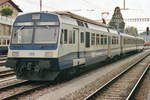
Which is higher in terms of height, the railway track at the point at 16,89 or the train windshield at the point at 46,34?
the train windshield at the point at 46,34

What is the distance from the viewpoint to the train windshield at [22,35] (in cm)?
1038

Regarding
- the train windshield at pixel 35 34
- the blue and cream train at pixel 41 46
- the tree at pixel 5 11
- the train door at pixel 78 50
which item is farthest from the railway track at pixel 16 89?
the tree at pixel 5 11

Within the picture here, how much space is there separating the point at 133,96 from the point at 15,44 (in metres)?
5.60

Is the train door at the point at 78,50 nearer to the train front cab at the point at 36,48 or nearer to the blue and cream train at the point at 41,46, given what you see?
the blue and cream train at the point at 41,46

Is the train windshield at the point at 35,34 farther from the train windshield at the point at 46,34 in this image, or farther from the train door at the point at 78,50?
the train door at the point at 78,50

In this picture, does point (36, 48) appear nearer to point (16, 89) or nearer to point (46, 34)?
point (46, 34)

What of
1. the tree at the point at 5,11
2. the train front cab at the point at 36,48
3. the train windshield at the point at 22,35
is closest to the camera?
the train front cab at the point at 36,48

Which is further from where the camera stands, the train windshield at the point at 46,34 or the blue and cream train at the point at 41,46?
the train windshield at the point at 46,34

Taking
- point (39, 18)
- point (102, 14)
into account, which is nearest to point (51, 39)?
point (39, 18)

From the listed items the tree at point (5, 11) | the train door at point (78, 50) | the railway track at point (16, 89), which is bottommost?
the railway track at point (16, 89)

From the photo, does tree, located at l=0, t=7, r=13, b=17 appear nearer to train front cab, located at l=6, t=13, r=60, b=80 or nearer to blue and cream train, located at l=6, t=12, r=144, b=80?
blue and cream train, located at l=6, t=12, r=144, b=80

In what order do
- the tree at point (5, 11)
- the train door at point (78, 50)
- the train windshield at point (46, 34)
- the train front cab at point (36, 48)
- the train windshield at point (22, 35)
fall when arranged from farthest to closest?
the tree at point (5, 11) → the train door at point (78, 50) → the train windshield at point (22, 35) → the train windshield at point (46, 34) → the train front cab at point (36, 48)

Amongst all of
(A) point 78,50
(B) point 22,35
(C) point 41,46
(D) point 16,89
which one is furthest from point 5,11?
(D) point 16,89

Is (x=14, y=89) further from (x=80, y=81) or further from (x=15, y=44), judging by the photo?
(x=80, y=81)
